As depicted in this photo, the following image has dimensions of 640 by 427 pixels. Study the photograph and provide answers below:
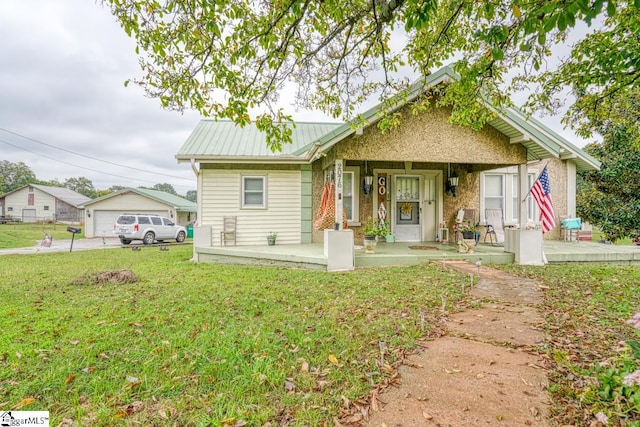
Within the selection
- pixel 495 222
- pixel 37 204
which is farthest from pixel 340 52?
pixel 37 204

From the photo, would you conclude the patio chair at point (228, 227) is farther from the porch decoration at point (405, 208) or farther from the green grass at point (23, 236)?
the green grass at point (23, 236)

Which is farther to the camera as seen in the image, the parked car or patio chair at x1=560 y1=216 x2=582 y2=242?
the parked car

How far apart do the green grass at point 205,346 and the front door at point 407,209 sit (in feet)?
14.6

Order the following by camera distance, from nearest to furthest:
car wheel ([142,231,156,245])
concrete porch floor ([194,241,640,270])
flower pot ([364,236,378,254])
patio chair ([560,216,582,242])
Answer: concrete porch floor ([194,241,640,270]) → flower pot ([364,236,378,254]) → patio chair ([560,216,582,242]) → car wheel ([142,231,156,245])

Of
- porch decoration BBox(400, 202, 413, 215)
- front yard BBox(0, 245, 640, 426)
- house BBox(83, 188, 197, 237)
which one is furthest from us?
house BBox(83, 188, 197, 237)

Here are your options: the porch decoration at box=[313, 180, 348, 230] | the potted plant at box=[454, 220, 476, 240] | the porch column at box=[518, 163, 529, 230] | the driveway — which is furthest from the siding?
the porch column at box=[518, 163, 529, 230]

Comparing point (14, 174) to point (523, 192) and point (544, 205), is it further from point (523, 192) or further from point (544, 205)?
point (544, 205)

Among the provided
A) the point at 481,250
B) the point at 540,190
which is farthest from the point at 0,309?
the point at 540,190

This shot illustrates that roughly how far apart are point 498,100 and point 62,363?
765 cm

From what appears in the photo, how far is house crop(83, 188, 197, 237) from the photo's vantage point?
2539cm

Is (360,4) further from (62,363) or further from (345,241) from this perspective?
(62,363)

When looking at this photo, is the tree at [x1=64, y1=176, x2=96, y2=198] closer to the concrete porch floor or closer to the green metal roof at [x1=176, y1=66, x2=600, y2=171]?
the green metal roof at [x1=176, y1=66, x2=600, y2=171]

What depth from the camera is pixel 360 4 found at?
174 inches

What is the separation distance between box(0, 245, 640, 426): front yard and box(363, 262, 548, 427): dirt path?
16cm
